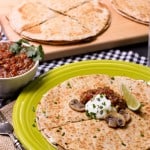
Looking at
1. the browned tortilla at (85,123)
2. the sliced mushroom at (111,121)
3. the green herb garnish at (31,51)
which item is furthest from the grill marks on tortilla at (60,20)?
the sliced mushroom at (111,121)

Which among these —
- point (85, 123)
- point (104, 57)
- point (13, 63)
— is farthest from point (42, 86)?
point (104, 57)

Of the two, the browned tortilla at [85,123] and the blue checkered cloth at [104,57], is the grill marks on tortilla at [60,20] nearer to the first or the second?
the blue checkered cloth at [104,57]

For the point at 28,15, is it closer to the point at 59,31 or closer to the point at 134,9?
the point at 59,31

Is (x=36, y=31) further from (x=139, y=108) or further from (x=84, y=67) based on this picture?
(x=139, y=108)

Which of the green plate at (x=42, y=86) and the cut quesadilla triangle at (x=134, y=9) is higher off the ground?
the green plate at (x=42, y=86)

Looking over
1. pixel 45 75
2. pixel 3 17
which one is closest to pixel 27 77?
pixel 45 75

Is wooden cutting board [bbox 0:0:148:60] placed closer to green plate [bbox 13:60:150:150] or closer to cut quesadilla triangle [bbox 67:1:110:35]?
cut quesadilla triangle [bbox 67:1:110:35]

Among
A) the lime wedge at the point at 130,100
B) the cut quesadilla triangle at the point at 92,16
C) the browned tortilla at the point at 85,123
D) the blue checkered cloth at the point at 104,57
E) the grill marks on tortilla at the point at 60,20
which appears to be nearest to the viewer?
the browned tortilla at the point at 85,123
